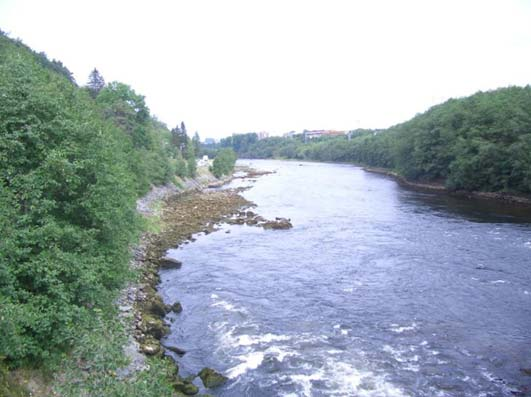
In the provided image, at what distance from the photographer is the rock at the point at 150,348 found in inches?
538

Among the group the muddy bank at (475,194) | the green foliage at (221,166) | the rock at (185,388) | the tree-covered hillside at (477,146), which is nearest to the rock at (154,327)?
the rock at (185,388)

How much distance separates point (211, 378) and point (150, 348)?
2.67 meters

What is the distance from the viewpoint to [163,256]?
A: 2669cm

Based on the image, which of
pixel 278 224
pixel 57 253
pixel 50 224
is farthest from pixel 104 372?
pixel 278 224

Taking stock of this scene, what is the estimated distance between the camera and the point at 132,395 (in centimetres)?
756

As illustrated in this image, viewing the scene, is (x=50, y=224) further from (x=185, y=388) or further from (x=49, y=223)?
(x=185, y=388)

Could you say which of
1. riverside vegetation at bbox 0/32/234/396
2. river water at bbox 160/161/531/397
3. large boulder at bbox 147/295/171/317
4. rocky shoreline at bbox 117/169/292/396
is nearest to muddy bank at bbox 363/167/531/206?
river water at bbox 160/161/531/397

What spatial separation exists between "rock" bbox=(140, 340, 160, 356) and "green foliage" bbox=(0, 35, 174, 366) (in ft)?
7.68

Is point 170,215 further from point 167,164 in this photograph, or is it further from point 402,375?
point 402,375

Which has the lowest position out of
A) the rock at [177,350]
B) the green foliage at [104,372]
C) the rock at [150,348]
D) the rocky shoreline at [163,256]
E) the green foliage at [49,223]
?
the rock at [177,350]

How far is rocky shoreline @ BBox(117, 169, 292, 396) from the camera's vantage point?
1289cm

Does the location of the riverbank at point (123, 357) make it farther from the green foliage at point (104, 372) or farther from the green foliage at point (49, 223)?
the green foliage at point (49, 223)

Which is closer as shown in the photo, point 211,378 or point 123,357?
point 123,357

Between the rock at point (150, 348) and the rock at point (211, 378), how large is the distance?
6.33 feet
